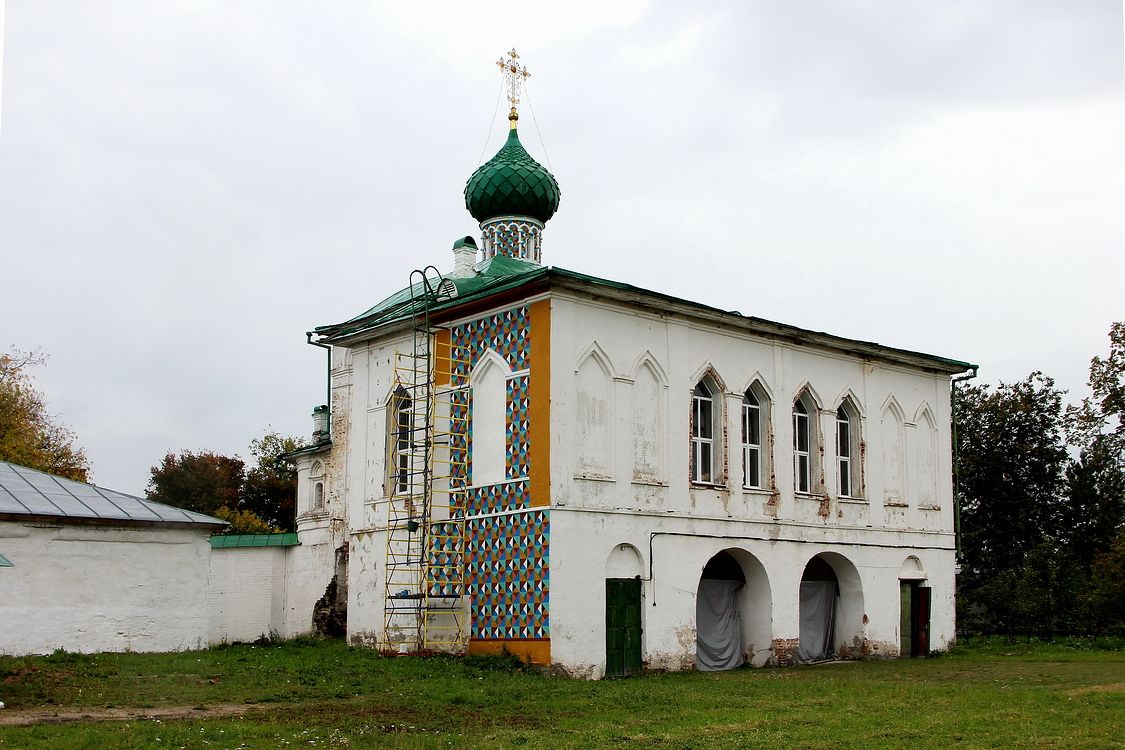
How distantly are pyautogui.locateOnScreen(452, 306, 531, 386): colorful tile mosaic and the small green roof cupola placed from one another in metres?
4.67

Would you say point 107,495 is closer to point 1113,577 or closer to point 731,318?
point 731,318

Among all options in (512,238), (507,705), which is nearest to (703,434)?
(512,238)

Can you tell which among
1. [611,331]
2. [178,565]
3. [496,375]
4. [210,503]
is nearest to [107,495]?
[178,565]

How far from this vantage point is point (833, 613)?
2220cm

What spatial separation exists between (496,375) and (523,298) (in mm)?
1338

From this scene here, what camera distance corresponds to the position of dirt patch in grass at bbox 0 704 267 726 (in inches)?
A: 429

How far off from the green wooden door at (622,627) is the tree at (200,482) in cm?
2923

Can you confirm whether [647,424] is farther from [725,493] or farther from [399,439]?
[399,439]

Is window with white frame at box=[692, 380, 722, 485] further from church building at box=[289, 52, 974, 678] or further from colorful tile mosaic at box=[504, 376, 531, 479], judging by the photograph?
colorful tile mosaic at box=[504, 376, 531, 479]

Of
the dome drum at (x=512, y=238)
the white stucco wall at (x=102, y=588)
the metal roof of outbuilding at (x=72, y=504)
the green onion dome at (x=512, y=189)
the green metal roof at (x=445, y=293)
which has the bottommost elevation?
the white stucco wall at (x=102, y=588)

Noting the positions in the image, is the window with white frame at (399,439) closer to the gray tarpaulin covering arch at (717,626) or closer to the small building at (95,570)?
the small building at (95,570)

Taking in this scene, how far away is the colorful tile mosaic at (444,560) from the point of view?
720 inches

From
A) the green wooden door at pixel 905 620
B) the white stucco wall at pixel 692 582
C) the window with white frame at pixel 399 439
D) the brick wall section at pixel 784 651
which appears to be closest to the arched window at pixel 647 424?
the white stucco wall at pixel 692 582

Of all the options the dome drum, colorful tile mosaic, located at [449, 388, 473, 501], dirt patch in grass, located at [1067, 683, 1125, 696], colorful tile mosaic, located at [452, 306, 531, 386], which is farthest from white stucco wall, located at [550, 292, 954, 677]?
dirt patch in grass, located at [1067, 683, 1125, 696]
